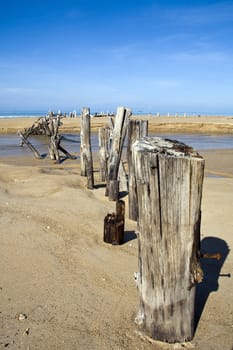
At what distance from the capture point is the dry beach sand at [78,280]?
288 centimetres

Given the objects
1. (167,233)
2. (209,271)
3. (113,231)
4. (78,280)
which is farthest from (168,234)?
(113,231)

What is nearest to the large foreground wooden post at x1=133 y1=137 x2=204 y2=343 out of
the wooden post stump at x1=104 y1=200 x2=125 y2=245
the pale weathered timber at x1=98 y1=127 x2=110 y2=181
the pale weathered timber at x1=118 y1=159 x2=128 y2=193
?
the wooden post stump at x1=104 y1=200 x2=125 y2=245

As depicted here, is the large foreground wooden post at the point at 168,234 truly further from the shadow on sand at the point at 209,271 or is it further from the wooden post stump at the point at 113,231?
the wooden post stump at the point at 113,231

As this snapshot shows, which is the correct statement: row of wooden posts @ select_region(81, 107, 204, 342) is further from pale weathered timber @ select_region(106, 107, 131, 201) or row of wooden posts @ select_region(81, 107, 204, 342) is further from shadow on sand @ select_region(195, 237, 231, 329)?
pale weathered timber @ select_region(106, 107, 131, 201)

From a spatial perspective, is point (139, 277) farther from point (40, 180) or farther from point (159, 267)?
point (40, 180)

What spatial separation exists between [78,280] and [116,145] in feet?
13.7

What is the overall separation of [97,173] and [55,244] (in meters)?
7.12

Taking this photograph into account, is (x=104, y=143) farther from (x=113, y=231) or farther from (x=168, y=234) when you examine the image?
(x=168, y=234)

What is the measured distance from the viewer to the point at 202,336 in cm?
294

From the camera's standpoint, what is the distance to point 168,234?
8.55 feet

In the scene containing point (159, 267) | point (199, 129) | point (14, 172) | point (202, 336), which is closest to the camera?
point (159, 267)

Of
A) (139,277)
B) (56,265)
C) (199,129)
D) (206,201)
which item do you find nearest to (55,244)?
(56,265)

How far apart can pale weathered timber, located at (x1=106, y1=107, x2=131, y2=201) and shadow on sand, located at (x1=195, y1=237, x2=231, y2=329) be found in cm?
281

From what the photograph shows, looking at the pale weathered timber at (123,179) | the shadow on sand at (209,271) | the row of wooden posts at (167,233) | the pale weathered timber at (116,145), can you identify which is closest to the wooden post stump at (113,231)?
the shadow on sand at (209,271)
